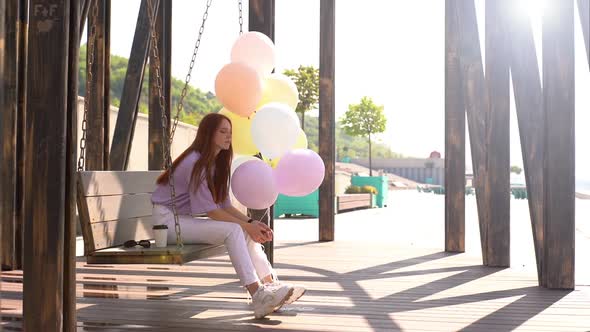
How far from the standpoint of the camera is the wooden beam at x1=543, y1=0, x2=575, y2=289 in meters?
5.23

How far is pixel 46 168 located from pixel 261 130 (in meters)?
2.25

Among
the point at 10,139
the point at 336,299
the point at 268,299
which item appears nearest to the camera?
the point at 268,299

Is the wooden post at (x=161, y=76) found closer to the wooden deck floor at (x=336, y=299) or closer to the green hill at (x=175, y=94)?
the wooden deck floor at (x=336, y=299)

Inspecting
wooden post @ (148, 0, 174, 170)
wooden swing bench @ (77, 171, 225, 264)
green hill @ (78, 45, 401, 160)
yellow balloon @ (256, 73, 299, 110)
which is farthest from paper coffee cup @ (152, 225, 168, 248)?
green hill @ (78, 45, 401, 160)

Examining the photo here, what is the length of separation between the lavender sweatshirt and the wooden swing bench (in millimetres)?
232

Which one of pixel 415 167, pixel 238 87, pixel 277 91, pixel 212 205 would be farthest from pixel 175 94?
pixel 212 205

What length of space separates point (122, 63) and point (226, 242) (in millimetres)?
71534

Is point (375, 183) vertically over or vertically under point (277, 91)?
under

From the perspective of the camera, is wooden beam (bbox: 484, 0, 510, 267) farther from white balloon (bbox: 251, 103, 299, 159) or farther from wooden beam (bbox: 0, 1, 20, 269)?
wooden beam (bbox: 0, 1, 20, 269)

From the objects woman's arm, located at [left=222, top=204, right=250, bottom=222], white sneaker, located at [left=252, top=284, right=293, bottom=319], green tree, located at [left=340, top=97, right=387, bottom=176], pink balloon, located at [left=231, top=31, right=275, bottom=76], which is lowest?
white sneaker, located at [left=252, top=284, right=293, bottom=319]

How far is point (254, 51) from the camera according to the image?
545cm

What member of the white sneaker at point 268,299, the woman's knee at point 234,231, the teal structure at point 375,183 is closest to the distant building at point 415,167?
the teal structure at point 375,183

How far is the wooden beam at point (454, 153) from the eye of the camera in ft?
26.8

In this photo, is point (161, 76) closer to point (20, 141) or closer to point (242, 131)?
point (20, 141)
